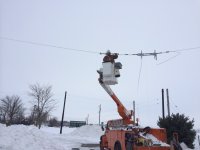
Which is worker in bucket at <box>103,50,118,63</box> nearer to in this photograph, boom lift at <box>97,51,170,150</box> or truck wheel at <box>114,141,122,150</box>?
boom lift at <box>97,51,170,150</box>

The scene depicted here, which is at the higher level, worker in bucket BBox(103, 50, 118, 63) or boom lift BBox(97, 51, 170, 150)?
worker in bucket BBox(103, 50, 118, 63)

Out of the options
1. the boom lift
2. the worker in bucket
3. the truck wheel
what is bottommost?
the truck wheel

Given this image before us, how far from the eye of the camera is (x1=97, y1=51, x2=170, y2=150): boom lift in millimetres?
11375

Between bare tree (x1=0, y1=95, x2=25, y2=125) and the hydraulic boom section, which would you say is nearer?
the hydraulic boom section

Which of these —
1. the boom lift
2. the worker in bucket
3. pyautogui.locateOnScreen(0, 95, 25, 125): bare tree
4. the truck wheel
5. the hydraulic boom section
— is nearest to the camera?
the boom lift

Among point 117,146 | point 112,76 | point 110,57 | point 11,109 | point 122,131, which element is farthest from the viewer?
point 11,109

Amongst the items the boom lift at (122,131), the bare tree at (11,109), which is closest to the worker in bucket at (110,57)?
the boom lift at (122,131)

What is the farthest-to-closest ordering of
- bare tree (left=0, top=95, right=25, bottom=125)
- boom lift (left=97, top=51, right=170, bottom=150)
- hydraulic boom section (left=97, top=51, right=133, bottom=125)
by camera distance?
1. bare tree (left=0, top=95, right=25, bottom=125)
2. hydraulic boom section (left=97, top=51, right=133, bottom=125)
3. boom lift (left=97, top=51, right=170, bottom=150)

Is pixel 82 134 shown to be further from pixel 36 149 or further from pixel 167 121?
pixel 36 149

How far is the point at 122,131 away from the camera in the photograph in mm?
12680

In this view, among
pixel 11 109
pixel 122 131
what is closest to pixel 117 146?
pixel 122 131

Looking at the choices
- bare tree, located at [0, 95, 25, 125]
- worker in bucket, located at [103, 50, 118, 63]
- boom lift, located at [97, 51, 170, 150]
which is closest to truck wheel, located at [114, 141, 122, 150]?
boom lift, located at [97, 51, 170, 150]

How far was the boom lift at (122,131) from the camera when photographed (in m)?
11.4

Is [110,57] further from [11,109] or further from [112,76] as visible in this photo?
[11,109]
